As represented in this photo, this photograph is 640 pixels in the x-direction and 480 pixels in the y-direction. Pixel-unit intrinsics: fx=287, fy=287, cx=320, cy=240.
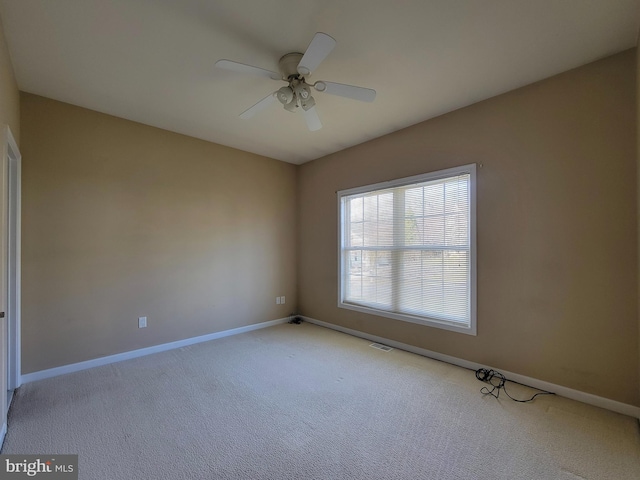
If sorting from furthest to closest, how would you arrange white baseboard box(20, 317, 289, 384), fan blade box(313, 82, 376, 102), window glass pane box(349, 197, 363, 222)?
window glass pane box(349, 197, 363, 222)
white baseboard box(20, 317, 289, 384)
fan blade box(313, 82, 376, 102)

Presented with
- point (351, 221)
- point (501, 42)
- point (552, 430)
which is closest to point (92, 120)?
point (351, 221)

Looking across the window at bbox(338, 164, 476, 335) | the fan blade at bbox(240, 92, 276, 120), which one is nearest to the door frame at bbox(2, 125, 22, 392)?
the fan blade at bbox(240, 92, 276, 120)

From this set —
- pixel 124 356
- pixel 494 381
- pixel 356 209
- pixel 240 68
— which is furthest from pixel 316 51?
pixel 124 356

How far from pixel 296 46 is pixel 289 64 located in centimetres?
14

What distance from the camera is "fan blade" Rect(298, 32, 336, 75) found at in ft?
5.29

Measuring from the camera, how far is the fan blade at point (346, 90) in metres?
2.04

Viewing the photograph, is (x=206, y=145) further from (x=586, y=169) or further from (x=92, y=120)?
(x=586, y=169)

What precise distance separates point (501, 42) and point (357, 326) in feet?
10.9

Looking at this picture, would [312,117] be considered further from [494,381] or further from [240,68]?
[494,381]

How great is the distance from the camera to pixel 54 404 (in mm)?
2238

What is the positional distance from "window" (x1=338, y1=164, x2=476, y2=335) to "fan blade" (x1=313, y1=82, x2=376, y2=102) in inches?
55.5

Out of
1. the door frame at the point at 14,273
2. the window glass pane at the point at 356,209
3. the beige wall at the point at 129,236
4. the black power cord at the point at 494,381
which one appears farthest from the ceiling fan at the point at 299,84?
the black power cord at the point at 494,381

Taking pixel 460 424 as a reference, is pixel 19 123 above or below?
above

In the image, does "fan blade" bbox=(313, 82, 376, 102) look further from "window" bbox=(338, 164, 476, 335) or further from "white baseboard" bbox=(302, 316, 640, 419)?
"white baseboard" bbox=(302, 316, 640, 419)
